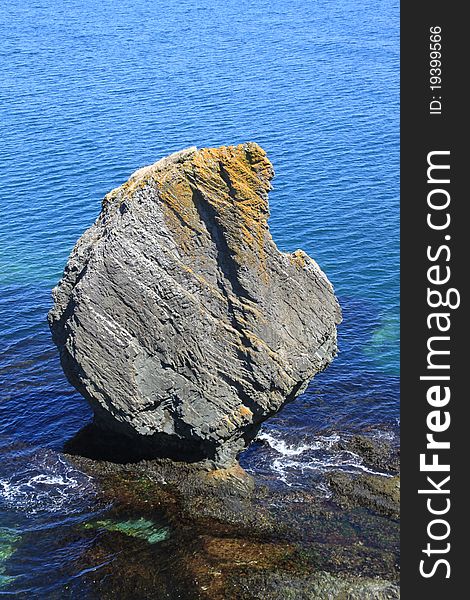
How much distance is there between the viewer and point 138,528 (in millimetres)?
42438

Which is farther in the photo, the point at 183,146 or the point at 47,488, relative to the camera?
the point at 183,146

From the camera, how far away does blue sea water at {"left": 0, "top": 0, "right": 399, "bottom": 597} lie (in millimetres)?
48656

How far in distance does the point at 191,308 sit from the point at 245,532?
1211 centimetres

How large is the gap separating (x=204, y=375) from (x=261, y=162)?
39.7ft

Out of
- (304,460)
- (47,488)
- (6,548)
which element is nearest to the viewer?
(6,548)

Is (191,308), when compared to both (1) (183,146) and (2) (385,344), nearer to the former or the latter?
(2) (385,344)

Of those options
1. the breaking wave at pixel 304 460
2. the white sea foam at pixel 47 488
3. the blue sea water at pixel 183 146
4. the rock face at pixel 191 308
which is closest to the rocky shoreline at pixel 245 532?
the breaking wave at pixel 304 460

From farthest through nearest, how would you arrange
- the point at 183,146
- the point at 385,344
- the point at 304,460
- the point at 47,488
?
the point at 183,146, the point at 385,344, the point at 304,460, the point at 47,488

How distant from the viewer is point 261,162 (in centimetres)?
4316

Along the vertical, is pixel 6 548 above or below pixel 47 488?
below

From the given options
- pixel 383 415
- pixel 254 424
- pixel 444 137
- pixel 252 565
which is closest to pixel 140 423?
pixel 254 424

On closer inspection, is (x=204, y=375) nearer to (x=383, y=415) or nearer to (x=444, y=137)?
(x=383, y=415)

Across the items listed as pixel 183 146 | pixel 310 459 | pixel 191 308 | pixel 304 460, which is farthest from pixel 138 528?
pixel 183 146

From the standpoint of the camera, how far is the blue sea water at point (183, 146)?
48.7 meters
